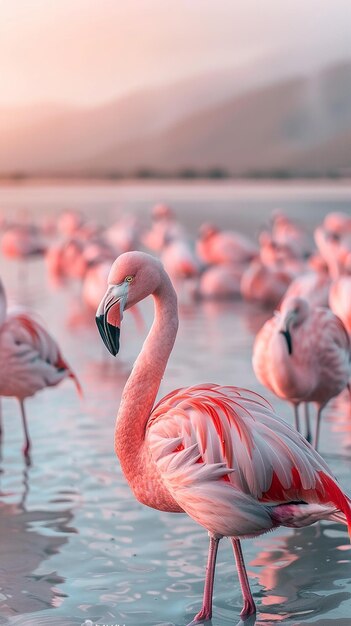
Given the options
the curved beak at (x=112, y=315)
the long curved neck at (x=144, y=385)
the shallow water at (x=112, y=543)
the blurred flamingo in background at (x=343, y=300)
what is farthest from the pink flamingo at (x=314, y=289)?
the curved beak at (x=112, y=315)

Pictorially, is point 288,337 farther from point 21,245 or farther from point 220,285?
point 21,245

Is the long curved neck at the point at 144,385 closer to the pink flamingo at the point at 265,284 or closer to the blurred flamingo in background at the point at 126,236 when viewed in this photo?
the pink flamingo at the point at 265,284

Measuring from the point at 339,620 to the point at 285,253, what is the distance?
9855 mm

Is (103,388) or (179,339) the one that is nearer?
(103,388)

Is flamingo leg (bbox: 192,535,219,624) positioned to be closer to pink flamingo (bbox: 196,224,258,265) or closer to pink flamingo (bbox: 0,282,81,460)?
pink flamingo (bbox: 0,282,81,460)

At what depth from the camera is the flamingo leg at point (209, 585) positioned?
11.0 feet

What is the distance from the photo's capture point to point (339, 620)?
3475 millimetres

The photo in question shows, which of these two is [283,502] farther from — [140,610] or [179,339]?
[179,339]

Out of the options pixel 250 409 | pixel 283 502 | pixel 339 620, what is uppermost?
pixel 250 409

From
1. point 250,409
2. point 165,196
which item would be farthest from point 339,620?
point 165,196

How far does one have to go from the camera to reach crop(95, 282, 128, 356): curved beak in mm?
3145

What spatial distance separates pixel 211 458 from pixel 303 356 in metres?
2.28

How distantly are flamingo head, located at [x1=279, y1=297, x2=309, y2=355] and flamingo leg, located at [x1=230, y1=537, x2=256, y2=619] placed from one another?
193cm

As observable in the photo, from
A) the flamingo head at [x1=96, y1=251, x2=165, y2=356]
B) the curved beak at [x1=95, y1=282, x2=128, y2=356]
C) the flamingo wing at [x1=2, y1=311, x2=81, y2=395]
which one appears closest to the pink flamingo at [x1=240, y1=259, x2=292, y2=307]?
the flamingo wing at [x1=2, y1=311, x2=81, y2=395]
